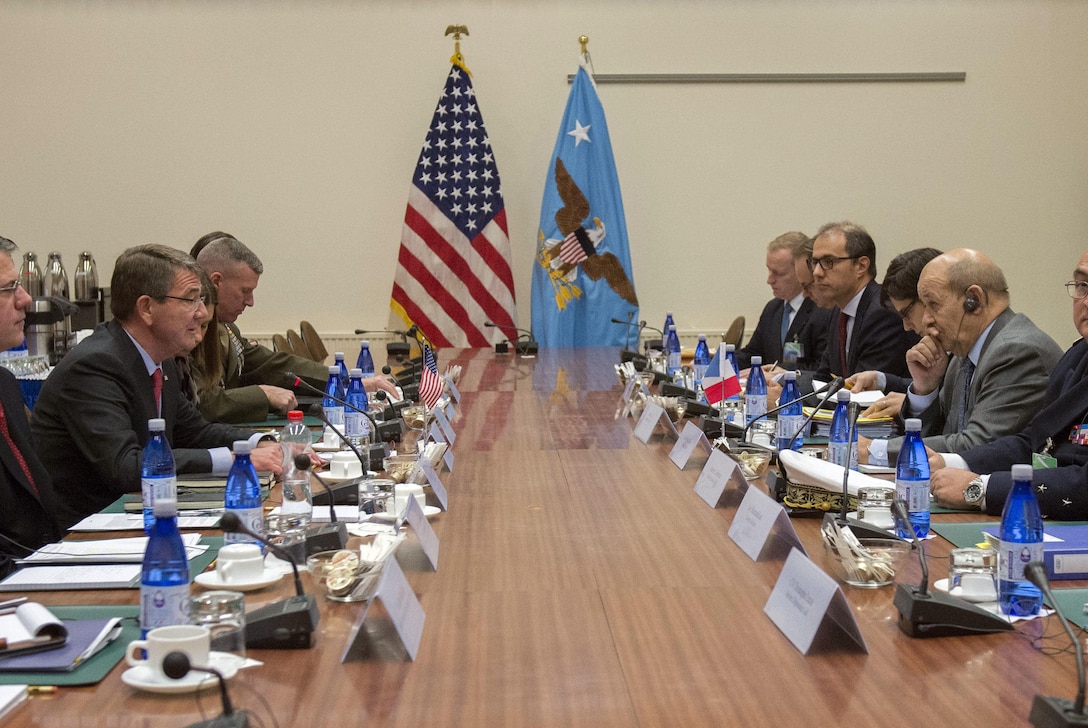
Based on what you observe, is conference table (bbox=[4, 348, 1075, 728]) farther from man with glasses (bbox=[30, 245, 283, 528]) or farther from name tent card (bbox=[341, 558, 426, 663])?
man with glasses (bbox=[30, 245, 283, 528])

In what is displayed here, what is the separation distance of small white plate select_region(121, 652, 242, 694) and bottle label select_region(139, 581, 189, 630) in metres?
0.08

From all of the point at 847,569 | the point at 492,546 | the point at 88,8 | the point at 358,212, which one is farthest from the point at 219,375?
the point at 88,8

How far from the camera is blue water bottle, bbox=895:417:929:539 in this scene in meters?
2.15

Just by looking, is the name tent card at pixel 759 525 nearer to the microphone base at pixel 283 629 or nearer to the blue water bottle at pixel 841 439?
the blue water bottle at pixel 841 439

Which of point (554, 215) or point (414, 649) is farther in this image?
point (554, 215)

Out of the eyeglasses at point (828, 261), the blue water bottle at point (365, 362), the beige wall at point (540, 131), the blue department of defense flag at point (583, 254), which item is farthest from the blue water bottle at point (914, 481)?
the beige wall at point (540, 131)

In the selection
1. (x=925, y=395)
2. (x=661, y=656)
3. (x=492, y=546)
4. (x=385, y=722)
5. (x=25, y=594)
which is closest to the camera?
(x=385, y=722)

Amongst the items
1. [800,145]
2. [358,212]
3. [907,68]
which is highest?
[907,68]

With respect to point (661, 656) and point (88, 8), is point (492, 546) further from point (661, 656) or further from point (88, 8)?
point (88, 8)

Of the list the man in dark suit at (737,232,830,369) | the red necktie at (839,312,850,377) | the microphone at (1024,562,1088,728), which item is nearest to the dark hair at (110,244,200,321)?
the microphone at (1024,562,1088,728)

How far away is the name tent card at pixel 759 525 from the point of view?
1.94 m

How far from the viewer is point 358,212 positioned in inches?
291

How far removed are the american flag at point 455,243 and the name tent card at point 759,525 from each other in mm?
5223

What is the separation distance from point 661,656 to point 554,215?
19.6 ft
